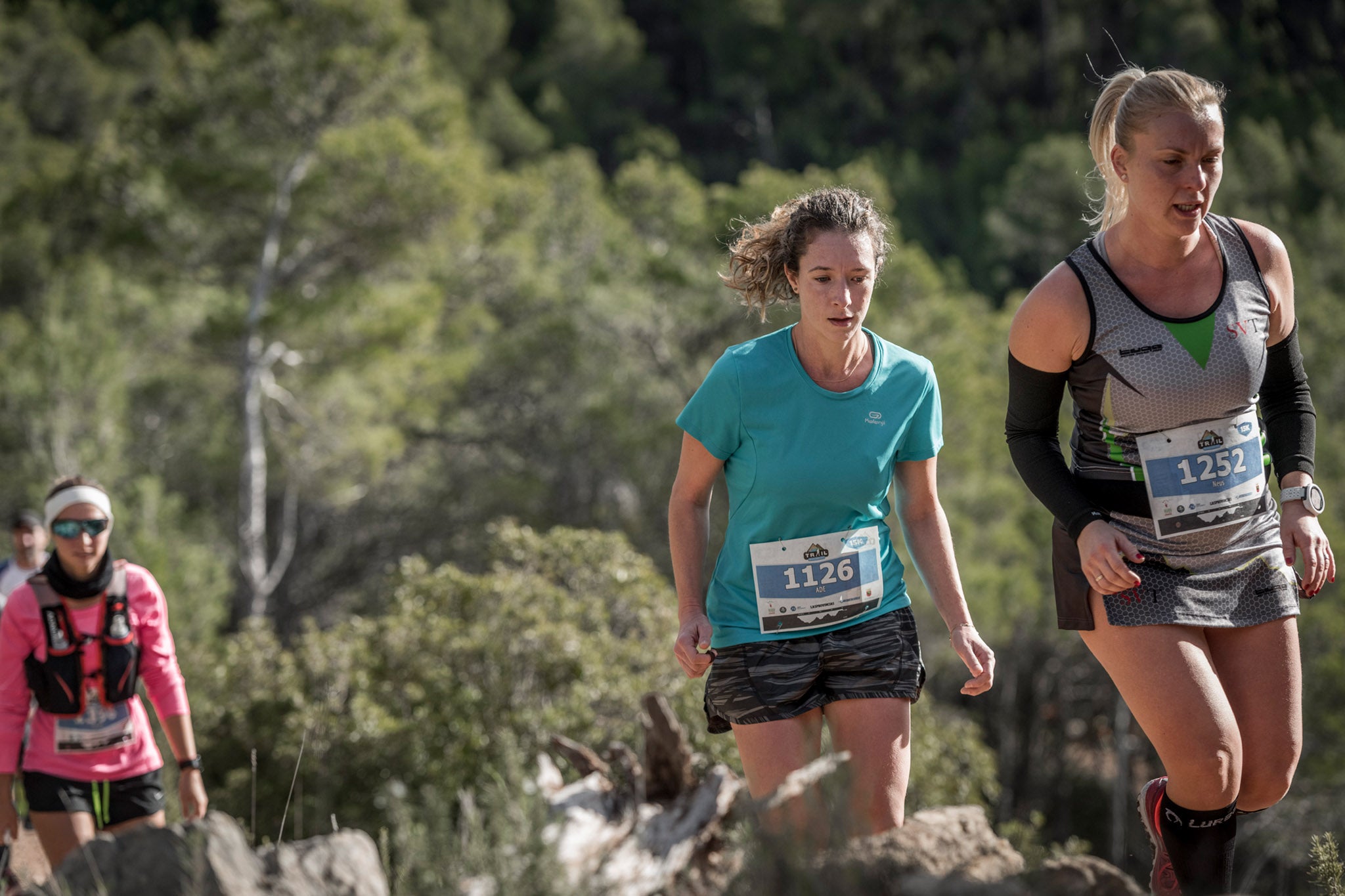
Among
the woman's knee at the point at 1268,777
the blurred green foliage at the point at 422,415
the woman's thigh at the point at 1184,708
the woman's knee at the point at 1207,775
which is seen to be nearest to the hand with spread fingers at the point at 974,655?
the woman's thigh at the point at 1184,708

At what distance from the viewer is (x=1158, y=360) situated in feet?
8.46

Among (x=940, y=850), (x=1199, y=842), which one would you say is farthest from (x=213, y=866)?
(x=1199, y=842)

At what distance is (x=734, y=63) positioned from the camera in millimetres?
60469

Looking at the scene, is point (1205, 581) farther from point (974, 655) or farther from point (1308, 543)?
point (974, 655)

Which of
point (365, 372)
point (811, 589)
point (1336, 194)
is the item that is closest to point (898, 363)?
point (811, 589)

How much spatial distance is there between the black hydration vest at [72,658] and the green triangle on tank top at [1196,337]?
9.21 feet

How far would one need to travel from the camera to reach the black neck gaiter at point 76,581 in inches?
139

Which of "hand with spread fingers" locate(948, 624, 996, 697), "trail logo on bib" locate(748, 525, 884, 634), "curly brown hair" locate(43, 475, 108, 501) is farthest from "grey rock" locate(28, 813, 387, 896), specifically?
"curly brown hair" locate(43, 475, 108, 501)

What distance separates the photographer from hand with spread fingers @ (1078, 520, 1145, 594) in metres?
2.54

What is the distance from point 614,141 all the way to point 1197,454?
169 ft

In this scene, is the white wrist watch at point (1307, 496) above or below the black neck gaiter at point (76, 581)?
below

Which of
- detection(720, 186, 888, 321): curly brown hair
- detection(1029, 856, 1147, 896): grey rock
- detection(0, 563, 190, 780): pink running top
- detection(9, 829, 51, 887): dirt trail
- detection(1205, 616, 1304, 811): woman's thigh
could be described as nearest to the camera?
detection(1029, 856, 1147, 896): grey rock

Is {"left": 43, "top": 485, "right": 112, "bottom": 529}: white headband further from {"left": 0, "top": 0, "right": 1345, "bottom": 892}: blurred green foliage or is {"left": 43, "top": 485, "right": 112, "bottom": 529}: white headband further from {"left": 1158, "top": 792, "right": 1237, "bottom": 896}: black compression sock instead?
{"left": 0, "top": 0, "right": 1345, "bottom": 892}: blurred green foliage

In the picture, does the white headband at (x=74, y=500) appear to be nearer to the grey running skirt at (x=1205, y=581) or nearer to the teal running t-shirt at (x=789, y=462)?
the teal running t-shirt at (x=789, y=462)
